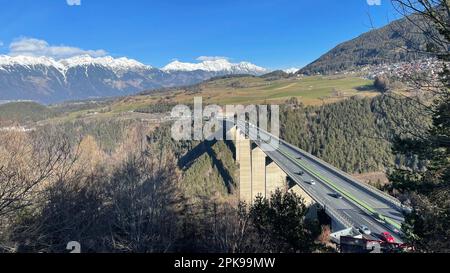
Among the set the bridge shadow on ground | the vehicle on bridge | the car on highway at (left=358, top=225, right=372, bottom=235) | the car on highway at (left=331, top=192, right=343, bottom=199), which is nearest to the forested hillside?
the bridge shadow on ground

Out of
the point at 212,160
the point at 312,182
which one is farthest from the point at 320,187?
the point at 212,160

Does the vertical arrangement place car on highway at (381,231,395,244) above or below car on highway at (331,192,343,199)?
above

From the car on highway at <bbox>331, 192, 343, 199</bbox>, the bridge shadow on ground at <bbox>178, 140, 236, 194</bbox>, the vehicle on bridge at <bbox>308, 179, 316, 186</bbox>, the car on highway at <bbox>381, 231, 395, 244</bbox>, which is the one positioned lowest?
the bridge shadow on ground at <bbox>178, 140, 236, 194</bbox>

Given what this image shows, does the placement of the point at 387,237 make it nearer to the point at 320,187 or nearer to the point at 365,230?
the point at 365,230

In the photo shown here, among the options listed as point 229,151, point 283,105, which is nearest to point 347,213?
point 229,151

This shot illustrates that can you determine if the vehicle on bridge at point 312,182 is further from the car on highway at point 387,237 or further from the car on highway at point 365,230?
the car on highway at point 387,237

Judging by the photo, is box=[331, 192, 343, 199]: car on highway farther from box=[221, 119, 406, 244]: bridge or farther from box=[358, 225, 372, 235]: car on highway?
box=[358, 225, 372, 235]: car on highway

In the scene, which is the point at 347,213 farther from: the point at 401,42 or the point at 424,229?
the point at 401,42

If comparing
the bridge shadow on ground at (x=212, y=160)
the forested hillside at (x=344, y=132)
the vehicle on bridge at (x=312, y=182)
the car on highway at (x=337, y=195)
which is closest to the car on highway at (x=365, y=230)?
the car on highway at (x=337, y=195)
